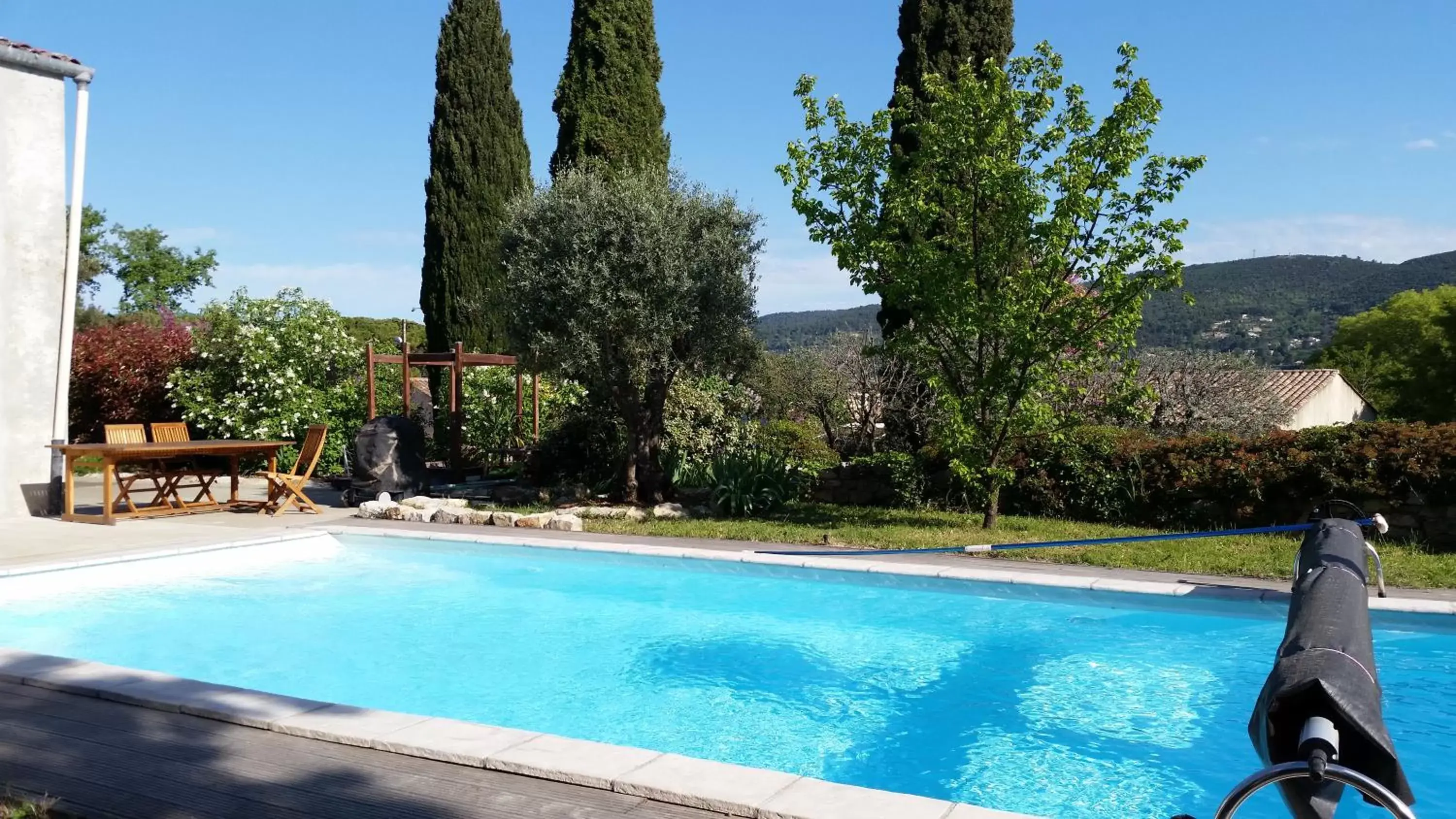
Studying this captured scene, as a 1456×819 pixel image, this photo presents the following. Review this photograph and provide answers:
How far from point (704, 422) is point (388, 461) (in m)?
4.72

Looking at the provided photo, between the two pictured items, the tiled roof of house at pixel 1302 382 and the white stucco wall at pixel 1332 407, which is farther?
the white stucco wall at pixel 1332 407

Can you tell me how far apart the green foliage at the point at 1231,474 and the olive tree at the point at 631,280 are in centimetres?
439

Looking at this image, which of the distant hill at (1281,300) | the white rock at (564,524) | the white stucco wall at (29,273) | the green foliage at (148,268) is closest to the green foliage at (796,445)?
the white rock at (564,524)

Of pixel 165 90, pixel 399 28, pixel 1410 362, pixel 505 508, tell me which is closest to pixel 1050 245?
pixel 505 508

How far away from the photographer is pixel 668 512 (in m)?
12.9

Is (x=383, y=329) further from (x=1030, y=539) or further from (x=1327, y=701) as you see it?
(x=1327, y=701)

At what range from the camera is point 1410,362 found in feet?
152

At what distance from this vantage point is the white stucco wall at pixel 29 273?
12.2m

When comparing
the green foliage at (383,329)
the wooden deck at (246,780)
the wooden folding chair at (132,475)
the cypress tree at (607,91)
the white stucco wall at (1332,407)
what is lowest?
the wooden deck at (246,780)

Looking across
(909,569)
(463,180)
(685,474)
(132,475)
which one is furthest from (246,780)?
(463,180)

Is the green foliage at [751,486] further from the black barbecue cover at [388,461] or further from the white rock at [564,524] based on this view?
the black barbecue cover at [388,461]

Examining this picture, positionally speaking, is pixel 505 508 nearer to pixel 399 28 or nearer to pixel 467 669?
pixel 467 669

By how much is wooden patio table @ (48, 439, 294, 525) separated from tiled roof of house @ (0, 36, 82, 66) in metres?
4.87

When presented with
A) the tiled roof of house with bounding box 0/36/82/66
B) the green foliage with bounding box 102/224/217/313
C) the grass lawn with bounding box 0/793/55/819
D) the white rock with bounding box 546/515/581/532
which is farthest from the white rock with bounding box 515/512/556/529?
→ the green foliage with bounding box 102/224/217/313
